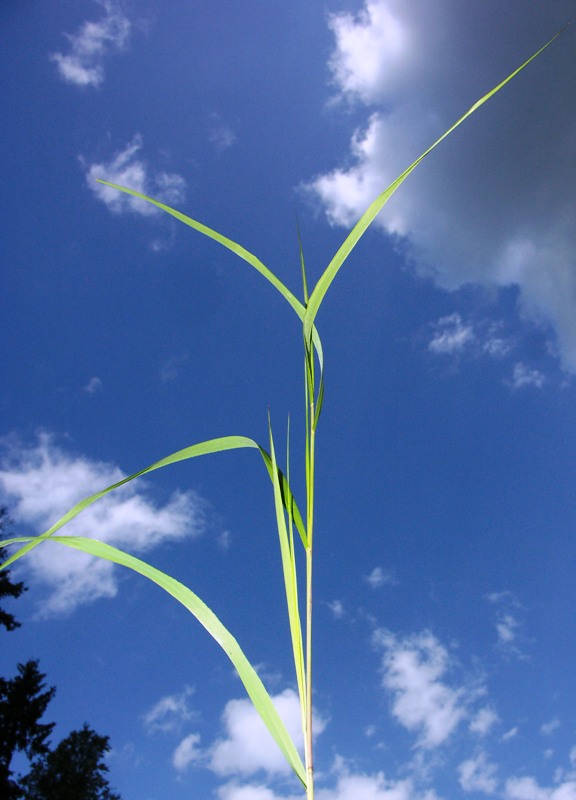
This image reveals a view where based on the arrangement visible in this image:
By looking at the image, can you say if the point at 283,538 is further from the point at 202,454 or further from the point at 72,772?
the point at 72,772

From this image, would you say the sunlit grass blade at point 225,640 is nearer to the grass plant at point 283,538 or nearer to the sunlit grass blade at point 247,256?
the grass plant at point 283,538

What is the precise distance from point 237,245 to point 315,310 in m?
0.21

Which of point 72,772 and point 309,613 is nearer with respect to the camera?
point 309,613

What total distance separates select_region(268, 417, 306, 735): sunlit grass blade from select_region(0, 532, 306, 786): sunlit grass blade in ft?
0.13

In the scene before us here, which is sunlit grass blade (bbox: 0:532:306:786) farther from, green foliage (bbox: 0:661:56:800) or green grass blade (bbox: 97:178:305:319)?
green foliage (bbox: 0:661:56:800)

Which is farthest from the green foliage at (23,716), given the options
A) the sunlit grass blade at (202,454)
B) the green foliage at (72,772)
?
the sunlit grass blade at (202,454)

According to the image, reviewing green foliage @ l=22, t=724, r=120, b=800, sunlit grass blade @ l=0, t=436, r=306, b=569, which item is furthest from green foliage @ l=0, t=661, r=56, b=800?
sunlit grass blade @ l=0, t=436, r=306, b=569

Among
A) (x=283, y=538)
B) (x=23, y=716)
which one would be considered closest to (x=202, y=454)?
(x=283, y=538)

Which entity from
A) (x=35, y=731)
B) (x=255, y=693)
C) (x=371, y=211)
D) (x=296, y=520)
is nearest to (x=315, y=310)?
(x=371, y=211)

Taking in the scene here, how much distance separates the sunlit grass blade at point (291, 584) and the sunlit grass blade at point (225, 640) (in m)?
0.04

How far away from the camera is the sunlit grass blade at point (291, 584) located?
2.69ft

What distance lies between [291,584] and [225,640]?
13cm

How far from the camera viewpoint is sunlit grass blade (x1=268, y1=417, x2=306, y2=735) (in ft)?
2.69

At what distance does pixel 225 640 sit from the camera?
2.71ft
